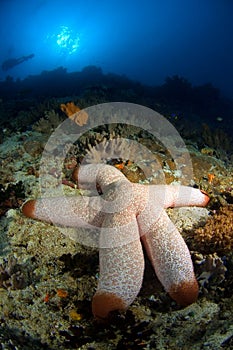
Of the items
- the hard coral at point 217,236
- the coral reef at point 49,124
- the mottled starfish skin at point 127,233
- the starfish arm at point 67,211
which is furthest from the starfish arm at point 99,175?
the coral reef at point 49,124

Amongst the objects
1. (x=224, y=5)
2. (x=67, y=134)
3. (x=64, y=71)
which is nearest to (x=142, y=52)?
(x=224, y=5)

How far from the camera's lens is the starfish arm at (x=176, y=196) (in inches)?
177

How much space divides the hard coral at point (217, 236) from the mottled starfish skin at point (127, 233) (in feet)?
2.32

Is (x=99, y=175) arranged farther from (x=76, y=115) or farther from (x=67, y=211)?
(x=76, y=115)

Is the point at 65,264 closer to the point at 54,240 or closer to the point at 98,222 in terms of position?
the point at 54,240

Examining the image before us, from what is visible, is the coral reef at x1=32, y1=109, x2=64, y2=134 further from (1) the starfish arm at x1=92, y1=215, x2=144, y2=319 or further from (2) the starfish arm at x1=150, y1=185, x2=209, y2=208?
(1) the starfish arm at x1=92, y1=215, x2=144, y2=319

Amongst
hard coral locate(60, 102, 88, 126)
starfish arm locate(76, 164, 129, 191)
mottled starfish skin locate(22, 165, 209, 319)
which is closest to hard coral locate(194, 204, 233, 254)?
mottled starfish skin locate(22, 165, 209, 319)

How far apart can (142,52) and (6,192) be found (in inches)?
4834

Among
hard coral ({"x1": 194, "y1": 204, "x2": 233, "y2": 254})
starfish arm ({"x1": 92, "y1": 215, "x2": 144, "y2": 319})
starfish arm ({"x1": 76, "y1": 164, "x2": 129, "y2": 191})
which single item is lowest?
hard coral ({"x1": 194, "y1": 204, "x2": 233, "y2": 254})

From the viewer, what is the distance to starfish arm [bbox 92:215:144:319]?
11.3 ft

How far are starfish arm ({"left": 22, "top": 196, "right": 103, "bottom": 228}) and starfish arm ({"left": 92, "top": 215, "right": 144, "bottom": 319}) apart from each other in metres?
0.64

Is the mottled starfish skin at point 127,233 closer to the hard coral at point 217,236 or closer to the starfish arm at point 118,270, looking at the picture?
the starfish arm at point 118,270

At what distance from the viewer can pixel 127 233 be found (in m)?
3.83

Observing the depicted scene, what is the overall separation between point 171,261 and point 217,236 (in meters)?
1.29
